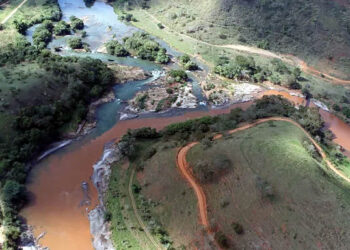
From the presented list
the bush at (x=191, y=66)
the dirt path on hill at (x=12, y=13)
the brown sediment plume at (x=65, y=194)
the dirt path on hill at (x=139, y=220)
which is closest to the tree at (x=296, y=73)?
the bush at (x=191, y=66)

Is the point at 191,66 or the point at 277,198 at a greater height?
the point at 277,198

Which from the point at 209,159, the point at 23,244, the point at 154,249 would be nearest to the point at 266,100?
the point at 209,159

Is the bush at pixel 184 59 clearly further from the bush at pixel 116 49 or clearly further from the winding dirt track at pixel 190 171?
the winding dirt track at pixel 190 171

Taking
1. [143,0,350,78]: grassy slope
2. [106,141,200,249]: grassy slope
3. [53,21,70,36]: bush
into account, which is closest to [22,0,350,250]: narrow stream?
[106,141,200,249]: grassy slope

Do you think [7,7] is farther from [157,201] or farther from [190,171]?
[157,201]

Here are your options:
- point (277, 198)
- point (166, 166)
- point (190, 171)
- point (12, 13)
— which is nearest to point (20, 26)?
point (12, 13)

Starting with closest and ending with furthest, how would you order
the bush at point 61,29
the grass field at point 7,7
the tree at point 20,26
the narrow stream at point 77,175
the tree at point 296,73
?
the narrow stream at point 77,175
the tree at point 296,73
the tree at point 20,26
the bush at point 61,29
the grass field at point 7,7

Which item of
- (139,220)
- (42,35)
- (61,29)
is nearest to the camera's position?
(139,220)

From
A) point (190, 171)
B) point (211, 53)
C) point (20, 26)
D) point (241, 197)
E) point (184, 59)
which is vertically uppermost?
point (241, 197)
